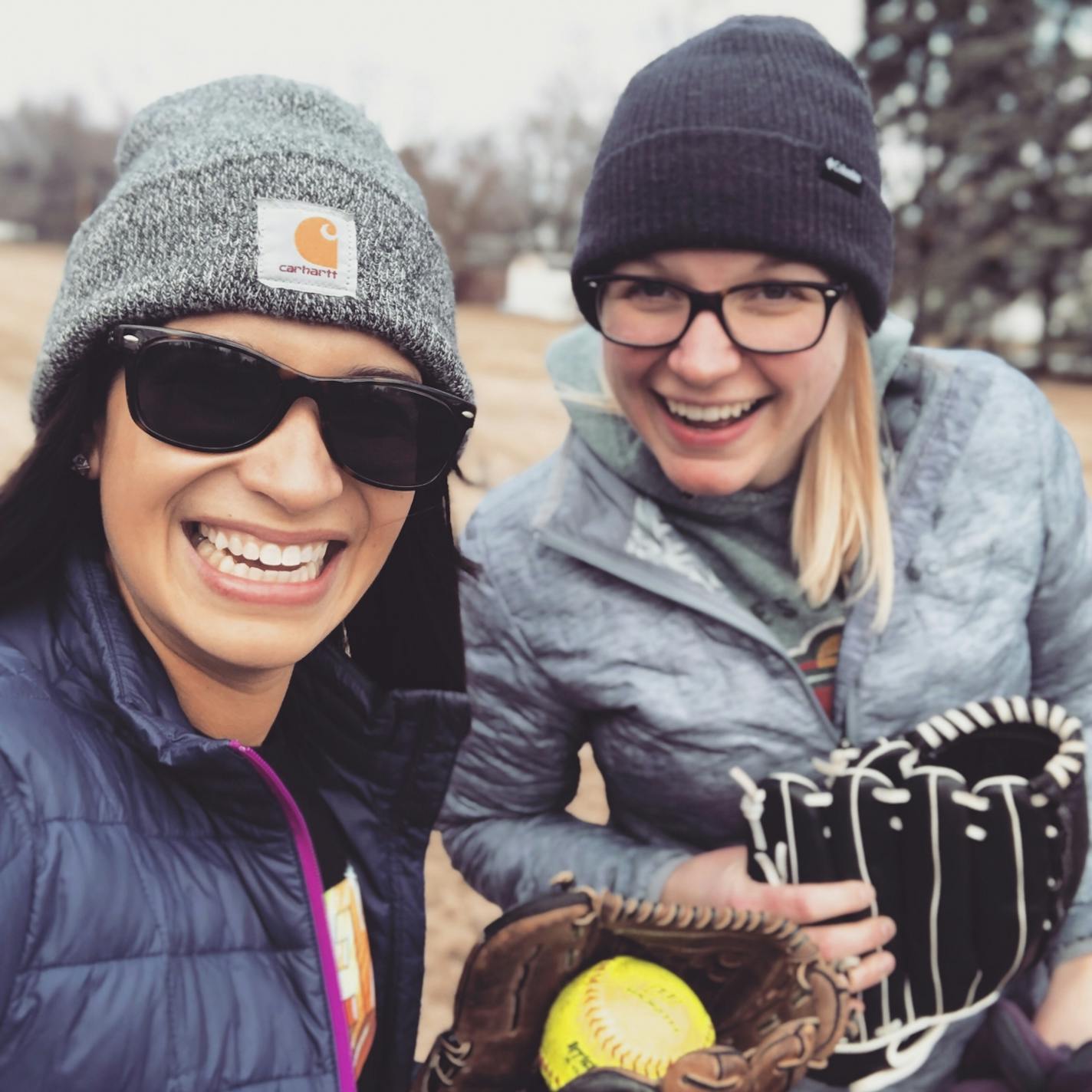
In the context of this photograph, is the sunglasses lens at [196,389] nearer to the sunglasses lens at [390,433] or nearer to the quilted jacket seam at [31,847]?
the sunglasses lens at [390,433]

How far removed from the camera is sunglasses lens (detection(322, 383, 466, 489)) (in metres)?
1.36

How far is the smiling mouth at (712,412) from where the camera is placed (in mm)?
1852

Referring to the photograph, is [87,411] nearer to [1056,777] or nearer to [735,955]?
[735,955]

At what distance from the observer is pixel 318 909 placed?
1.42m

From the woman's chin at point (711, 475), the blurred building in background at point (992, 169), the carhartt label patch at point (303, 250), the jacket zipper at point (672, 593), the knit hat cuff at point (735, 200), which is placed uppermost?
the blurred building in background at point (992, 169)

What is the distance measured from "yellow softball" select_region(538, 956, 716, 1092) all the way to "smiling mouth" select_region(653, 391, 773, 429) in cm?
95

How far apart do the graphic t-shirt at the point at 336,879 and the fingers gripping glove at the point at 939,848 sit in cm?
70

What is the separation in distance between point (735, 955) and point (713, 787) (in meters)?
0.29

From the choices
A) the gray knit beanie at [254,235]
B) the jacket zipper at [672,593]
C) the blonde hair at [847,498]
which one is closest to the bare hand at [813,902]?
the jacket zipper at [672,593]

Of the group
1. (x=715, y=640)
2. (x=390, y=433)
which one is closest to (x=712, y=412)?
(x=715, y=640)

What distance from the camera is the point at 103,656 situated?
4.35 ft

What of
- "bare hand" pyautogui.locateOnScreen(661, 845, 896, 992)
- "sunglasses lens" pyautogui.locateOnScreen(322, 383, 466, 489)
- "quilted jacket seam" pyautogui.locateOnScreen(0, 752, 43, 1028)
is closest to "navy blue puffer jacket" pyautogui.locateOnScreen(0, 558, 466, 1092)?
"quilted jacket seam" pyautogui.locateOnScreen(0, 752, 43, 1028)

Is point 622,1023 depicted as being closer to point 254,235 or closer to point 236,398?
Result: point 236,398

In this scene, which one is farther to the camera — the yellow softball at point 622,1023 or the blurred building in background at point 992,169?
the blurred building in background at point 992,169
